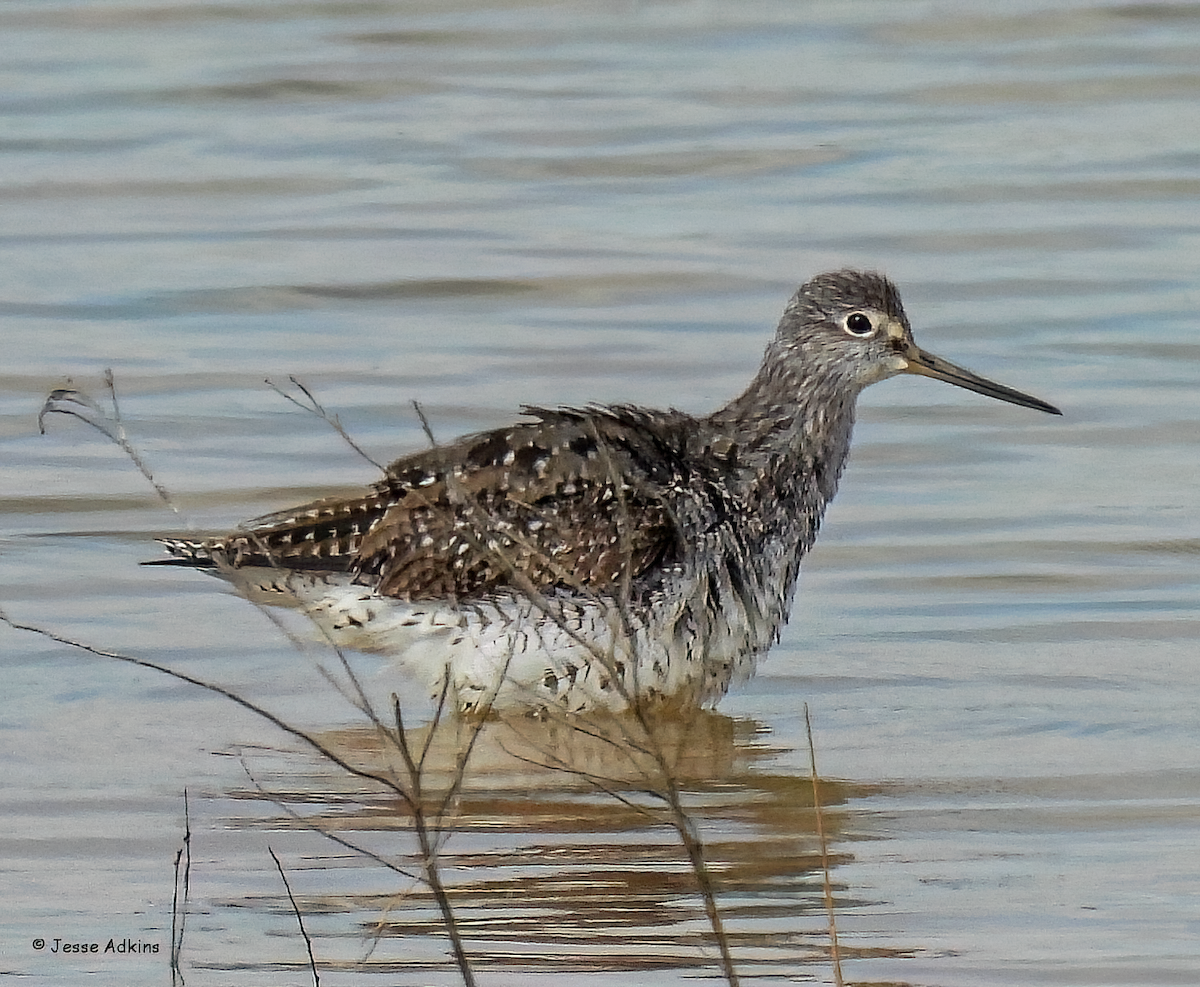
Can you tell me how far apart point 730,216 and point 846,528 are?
394 centimetres

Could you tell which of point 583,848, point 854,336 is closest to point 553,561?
point 583,848

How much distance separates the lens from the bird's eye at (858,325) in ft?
29.4

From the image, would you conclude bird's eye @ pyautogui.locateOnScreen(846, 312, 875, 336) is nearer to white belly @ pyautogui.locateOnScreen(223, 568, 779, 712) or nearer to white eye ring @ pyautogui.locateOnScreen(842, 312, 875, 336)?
white eye ring @ pyautogui.locateOnScreen(842, 312, 875, 336)

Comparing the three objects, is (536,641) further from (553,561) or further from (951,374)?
(951,374)

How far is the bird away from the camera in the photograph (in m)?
7.90

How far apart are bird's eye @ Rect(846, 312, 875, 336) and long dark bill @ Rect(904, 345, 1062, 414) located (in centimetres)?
14

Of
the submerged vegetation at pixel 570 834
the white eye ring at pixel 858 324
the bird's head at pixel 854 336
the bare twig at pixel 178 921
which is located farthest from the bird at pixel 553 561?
the bare twig at pixel 178 921

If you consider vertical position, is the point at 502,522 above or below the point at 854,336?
below

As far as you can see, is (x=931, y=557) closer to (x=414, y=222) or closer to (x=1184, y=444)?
(x=1184, y=444)

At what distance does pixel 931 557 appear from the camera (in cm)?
934

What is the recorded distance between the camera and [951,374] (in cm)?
902

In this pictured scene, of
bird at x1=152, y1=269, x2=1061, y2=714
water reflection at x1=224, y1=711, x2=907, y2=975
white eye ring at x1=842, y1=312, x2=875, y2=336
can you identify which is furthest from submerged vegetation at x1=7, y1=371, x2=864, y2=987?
white eye ring at x1=842, y1=312, x2=875, y2=336

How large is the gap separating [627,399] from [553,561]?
10.9 feet

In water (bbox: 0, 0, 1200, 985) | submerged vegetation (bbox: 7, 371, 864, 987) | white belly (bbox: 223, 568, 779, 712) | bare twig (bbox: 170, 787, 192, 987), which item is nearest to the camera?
bare twig (bbox: 170, 787, 192, 987)
